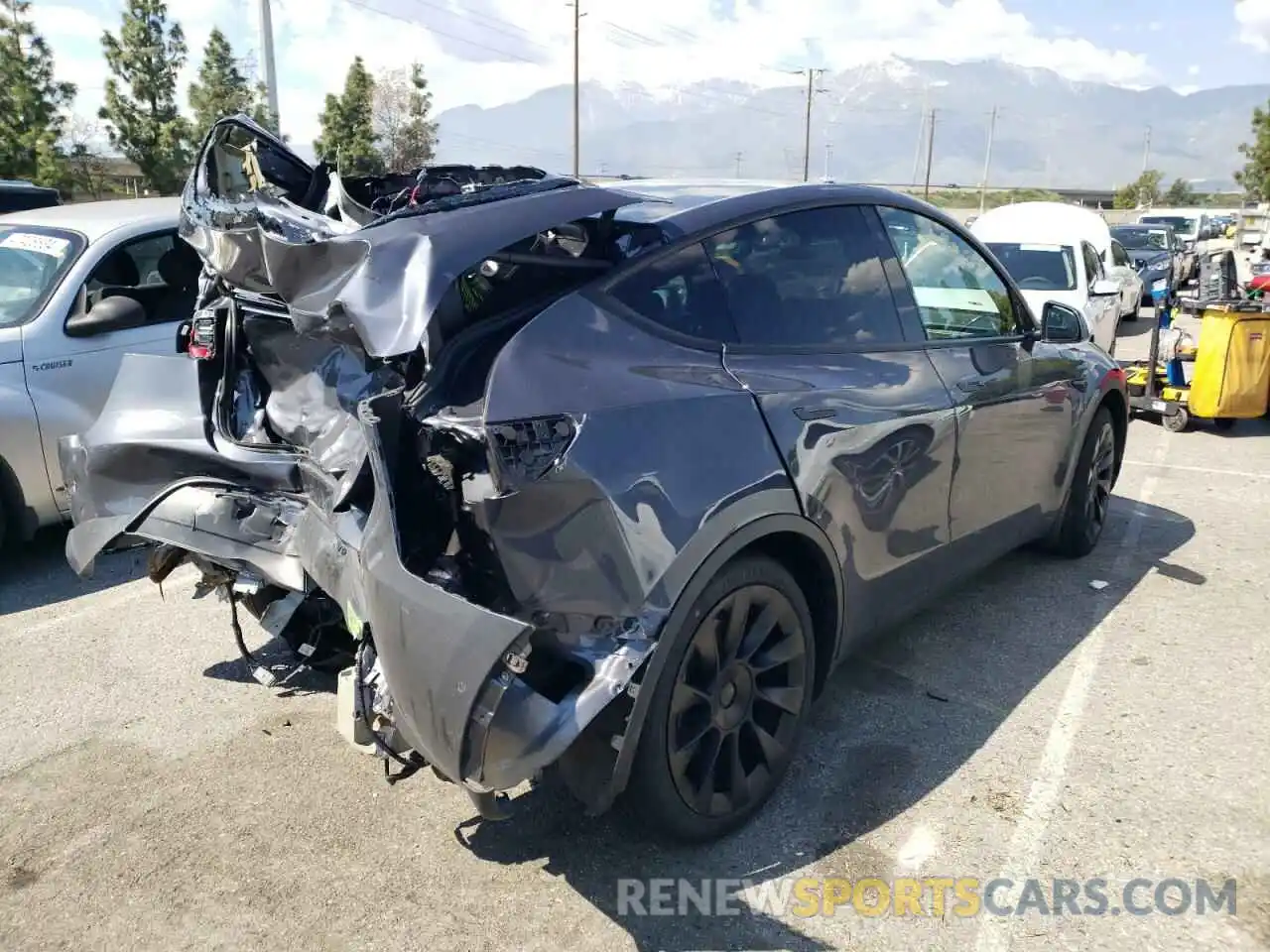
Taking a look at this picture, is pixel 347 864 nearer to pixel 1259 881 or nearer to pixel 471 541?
pixel 471 541

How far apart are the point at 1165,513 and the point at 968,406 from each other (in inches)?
124

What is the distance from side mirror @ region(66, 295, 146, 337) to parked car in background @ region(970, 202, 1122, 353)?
24.2 feet

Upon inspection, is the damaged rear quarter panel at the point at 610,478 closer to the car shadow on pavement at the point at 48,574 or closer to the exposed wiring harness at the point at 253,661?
the exposed wiring harness at the point at 253,661

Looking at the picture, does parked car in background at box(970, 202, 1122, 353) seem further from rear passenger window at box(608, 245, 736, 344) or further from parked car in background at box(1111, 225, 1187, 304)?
rear passenger window at box(608, 245, 736, 344)

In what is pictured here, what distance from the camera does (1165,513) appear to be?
20.0 feet

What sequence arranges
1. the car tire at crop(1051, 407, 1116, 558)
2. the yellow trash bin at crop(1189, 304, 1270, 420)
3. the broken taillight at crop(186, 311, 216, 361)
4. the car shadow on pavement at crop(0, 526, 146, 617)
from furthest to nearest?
the yellow trash bin at crop(1189, 304, 1270, 420), the car tire at crop(1051, 407, 1116, 558), the car shadow on pavement at crop(0, 526, 146, 617), the broken taillight at crop(186, 311, 216, 361)

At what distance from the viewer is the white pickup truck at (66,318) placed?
4.86 m

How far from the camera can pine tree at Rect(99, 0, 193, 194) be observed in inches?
1347

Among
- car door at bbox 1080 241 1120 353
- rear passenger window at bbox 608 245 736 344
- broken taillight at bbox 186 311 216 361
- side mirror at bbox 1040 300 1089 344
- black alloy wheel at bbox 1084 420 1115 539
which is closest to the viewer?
rear passenger window at bbox 608 245 736 344

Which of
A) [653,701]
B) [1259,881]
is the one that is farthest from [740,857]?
[1259,881]

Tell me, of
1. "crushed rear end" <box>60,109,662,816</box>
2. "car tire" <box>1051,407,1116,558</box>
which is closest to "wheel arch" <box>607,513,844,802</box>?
"crushed rear end" <box>60,109,662,816</box>

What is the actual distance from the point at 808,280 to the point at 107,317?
385 centimetres

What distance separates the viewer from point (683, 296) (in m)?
2.80

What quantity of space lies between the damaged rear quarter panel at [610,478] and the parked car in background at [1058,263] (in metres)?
7.49
